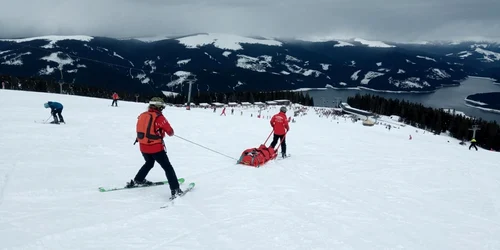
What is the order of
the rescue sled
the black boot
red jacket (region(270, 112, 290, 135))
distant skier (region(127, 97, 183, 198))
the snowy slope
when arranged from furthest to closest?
red jacket (region(270, 112, 290, 135))
the rescue sled
the black boot
distant skier (region(127, 97, 183, 198))
the snowy slope

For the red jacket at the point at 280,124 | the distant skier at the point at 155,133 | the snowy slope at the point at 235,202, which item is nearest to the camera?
the snowy slope at the point at 235,202

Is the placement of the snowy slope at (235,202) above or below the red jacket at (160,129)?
below

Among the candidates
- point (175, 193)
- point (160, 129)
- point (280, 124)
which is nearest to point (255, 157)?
point (280, 124)

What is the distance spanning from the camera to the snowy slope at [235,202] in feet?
16.9

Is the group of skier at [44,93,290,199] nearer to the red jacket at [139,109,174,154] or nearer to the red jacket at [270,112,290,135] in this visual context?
the red jacket at [139,109,174,154]

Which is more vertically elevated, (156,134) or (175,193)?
(156,134)

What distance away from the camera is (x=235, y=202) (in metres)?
6.90

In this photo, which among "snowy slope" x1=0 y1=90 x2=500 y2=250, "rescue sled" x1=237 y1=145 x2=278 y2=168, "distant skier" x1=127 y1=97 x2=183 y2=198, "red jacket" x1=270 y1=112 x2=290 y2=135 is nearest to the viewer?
"snowy slope" x1=0 y1=90 x2=500 y2=250

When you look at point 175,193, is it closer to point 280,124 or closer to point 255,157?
point 255,157

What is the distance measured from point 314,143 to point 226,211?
11.4m

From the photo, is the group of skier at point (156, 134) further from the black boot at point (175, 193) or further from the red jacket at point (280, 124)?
the red jacket at point (280, 124)

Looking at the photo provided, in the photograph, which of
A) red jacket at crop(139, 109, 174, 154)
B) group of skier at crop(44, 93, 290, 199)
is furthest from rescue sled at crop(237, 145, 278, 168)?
red jacket at crop(139, 109, 174, 154)

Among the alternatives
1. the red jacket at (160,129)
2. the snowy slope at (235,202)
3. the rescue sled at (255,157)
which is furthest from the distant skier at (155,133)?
the rescue sled at (255,157)

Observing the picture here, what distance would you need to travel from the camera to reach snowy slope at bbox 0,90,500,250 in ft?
16.9
